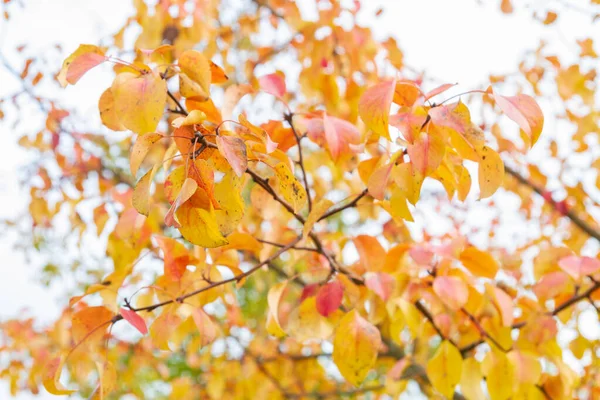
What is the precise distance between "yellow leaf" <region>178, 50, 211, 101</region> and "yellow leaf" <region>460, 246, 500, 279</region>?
460 mm

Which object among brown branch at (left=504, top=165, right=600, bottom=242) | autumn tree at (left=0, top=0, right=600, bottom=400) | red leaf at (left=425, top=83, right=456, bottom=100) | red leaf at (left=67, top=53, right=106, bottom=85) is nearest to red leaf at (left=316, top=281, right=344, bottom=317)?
autumn tree at (left=0, top=0, right=600, bottom=400)

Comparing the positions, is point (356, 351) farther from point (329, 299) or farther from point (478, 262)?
point (478, 262)

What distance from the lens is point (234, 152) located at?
1.50 feet

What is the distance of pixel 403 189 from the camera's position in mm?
548

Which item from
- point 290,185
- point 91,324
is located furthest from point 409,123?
point 91,324

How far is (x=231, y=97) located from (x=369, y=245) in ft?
0.96

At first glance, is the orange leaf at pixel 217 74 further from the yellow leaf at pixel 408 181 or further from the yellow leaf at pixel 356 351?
the yellow leaf at pixel 356 351

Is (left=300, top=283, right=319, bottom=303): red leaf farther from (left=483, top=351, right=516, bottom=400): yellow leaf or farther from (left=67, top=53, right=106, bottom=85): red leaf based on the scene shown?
(left=67, top=53, right=106, bottom=85): red leaf

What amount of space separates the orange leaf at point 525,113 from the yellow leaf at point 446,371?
376 millimetres

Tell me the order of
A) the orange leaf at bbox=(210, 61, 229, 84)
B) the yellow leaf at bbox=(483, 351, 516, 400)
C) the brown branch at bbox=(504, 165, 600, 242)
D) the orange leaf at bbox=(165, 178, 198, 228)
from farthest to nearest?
the brown branch at bbox=(504, 165, 600, 242), the yellow leaf at bbox=(483, 351, 516, 400), the orange leaf at bbox=(210, 61, 229, 84), the orange leaf at bbox=(165, 178, 198, 228)

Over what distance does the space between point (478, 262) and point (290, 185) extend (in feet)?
1.25

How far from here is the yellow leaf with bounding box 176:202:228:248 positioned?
46cm

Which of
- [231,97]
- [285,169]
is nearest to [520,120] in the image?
[285,169]

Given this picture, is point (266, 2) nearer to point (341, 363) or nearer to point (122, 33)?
point (122, 33)
